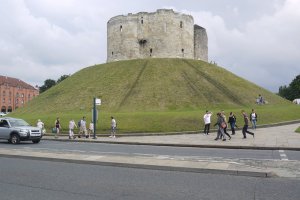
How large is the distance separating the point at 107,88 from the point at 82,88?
4.65 m

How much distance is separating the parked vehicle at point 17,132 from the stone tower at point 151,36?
40976mm

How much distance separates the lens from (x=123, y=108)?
146 feet

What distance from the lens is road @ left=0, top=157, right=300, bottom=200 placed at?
7.74m

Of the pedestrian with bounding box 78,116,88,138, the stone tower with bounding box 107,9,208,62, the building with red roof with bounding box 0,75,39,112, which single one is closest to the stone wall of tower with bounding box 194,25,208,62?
the stone tower with bounding box 107,9,208,62

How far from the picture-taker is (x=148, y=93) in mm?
48750

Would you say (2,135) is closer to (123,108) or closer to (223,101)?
(123,108)

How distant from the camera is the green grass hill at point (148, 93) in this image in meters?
43.8

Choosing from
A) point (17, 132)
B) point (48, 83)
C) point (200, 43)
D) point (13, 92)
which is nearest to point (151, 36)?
point (200, 43)

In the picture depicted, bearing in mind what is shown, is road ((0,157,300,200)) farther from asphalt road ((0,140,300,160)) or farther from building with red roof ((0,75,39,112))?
building with red roof ((0,75,39,112))

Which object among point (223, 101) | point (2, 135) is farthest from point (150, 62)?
point (2, 135)

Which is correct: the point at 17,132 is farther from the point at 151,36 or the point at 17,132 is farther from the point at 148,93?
the point at 151,36

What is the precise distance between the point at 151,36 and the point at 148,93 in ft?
57.2

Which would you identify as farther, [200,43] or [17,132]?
[200,43]

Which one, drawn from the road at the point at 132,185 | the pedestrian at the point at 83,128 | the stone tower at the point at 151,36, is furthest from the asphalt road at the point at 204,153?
the stone tower at the point at 151,36
